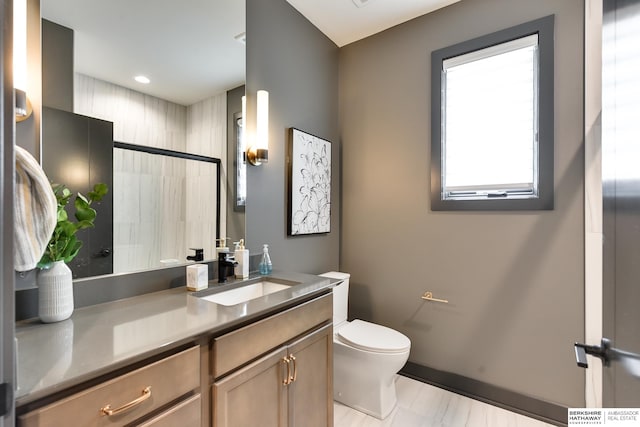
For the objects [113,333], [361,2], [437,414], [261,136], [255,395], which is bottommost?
[437,414]

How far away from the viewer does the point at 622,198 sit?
0.60m

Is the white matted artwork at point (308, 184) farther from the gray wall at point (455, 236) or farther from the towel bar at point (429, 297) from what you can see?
the towel bar at point (429, 297)

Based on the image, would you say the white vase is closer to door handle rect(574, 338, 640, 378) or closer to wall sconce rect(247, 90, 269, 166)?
wall sconce rect(247, 90, 269, 166)

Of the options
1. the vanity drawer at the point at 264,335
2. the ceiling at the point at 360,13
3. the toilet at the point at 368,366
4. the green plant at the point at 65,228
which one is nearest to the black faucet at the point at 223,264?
the vanity drawer at the point at 264,335

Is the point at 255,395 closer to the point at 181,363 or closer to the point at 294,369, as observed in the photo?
the point at 294,369

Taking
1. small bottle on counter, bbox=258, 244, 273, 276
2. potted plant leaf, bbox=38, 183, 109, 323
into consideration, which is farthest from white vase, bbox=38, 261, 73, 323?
small bottle on counter, bbox=258, 244, 273, 276

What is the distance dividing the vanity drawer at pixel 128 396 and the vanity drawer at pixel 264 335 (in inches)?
3.3

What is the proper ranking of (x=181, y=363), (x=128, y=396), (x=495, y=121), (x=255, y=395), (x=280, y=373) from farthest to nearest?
(x=495, y=121)
(x=280, y=373)
(x=255, y=395)
(x=181, y=363)
(x=128, y=396)

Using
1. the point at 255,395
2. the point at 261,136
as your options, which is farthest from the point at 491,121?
the point at 255,395

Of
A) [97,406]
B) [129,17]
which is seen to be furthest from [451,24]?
[97,406]

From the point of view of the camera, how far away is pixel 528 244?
178 centimetres

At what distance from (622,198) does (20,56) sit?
1.71 meters

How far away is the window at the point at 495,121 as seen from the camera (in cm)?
174

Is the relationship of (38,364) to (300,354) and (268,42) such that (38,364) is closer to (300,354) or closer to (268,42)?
(300,354)
